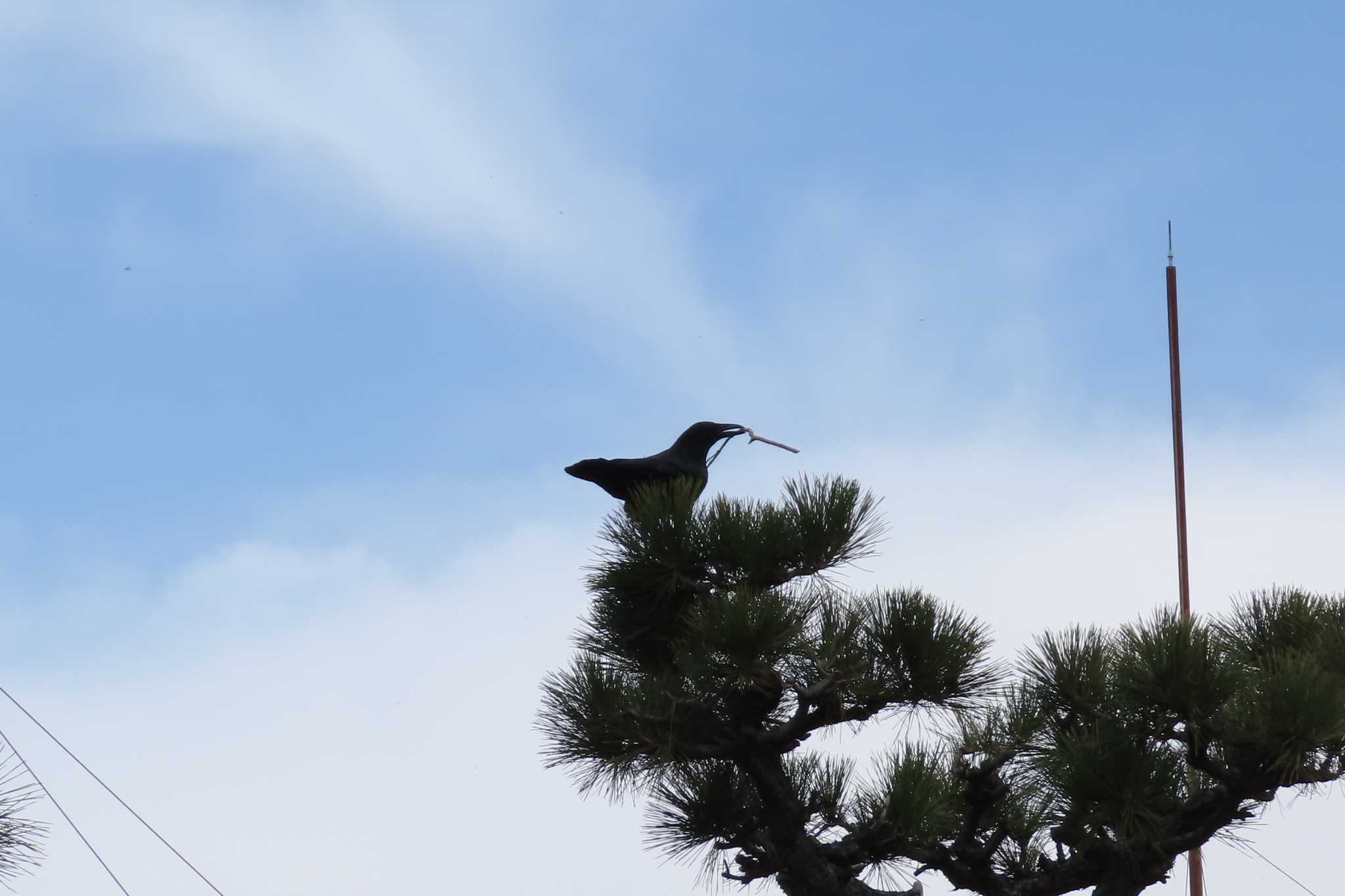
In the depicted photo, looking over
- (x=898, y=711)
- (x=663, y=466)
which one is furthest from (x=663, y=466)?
(x=898, y=711)

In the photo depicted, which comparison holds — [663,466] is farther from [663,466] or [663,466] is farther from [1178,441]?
[1178,441]

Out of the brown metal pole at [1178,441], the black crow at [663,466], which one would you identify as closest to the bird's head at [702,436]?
the black crow at [663,466]

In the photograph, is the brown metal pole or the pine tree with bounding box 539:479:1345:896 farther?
the brown metal pole

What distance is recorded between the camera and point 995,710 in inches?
180

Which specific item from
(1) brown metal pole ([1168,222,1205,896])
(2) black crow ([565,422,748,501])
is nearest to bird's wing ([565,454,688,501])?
(2) black crow ([565,422,748,501])

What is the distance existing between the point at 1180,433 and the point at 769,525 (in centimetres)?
289

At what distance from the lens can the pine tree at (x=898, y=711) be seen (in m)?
4.25

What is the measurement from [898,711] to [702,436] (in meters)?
1.14

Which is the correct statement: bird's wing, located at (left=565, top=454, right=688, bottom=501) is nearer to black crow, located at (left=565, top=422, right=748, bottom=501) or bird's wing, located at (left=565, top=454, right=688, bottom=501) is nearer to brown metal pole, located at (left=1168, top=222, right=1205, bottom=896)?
black crow, located at (left=565, top=422, right=748, bottom=501)

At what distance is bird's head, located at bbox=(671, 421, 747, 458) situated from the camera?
4.85m

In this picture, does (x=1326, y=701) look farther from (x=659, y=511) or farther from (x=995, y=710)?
(x=659, y=511)

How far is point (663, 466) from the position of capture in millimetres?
4742

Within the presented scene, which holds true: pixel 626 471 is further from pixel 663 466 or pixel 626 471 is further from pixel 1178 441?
pixel 1178 441

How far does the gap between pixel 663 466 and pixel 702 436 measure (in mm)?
207
